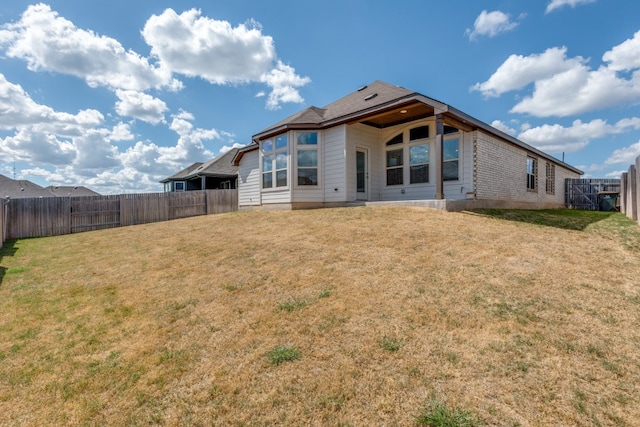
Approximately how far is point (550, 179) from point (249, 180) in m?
17.3

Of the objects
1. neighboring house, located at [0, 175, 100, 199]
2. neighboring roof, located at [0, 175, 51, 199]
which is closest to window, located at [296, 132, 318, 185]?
neighboring house, located at [0, 175, 100, 199]

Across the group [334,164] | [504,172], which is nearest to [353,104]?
[334,164]

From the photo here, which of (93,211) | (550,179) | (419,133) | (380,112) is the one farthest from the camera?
(550,179)

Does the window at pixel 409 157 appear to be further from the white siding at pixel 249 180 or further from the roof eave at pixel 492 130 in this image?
the white siding at pixel 249 180

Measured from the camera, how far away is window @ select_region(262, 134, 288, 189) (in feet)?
41.7

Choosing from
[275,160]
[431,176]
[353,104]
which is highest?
[353,104]

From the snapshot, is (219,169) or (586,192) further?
(219,169)

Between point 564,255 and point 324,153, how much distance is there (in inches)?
341

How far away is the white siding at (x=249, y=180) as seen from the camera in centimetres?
1493

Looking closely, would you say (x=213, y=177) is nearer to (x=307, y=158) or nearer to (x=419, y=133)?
(x=307, y=158)

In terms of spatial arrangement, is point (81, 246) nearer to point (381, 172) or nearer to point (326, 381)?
point (326, 381)

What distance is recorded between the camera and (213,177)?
24.9 meters

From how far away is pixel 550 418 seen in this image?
2037mm

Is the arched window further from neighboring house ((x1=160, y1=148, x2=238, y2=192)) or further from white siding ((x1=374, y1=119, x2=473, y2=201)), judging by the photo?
neighboring house ((x1=160, y1=148, x2=238, y2=192))
